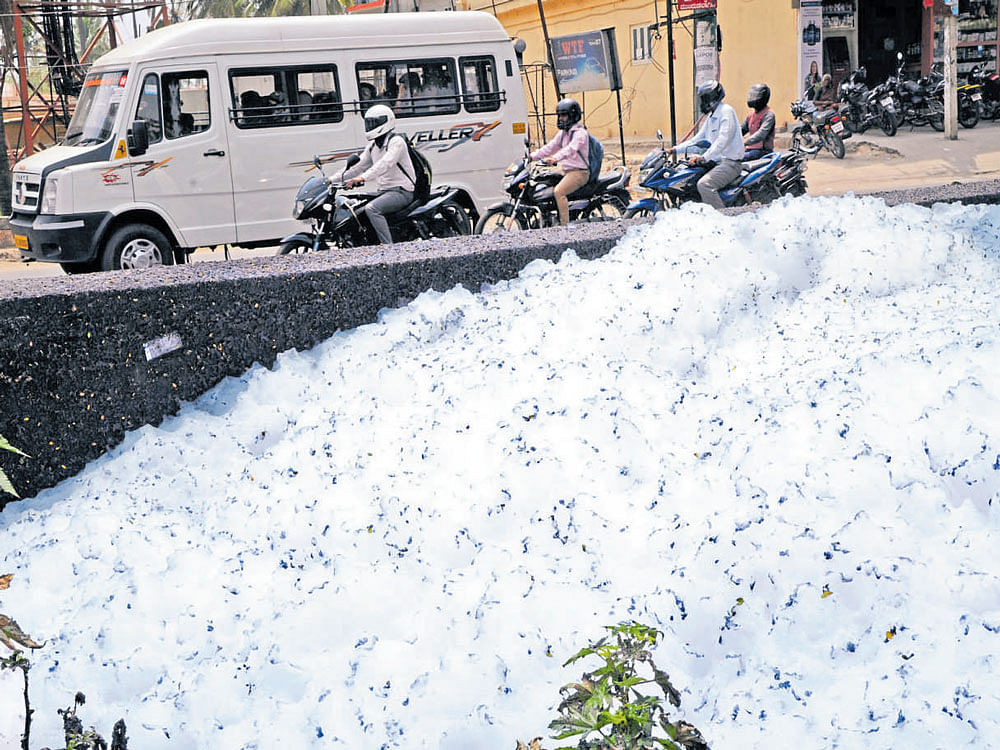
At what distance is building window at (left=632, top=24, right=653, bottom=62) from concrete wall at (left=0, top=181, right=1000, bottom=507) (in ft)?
64.3

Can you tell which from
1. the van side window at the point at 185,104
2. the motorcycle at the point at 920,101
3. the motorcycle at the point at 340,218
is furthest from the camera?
the motorcycle at the point at 920,101

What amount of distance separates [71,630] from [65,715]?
1328 mm

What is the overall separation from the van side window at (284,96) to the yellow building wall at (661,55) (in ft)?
35.5

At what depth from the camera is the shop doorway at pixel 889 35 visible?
76.0 ft

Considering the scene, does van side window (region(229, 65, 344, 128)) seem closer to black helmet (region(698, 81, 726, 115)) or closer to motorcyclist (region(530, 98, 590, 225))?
motorcyclist (region(530, 98, 590, 225))

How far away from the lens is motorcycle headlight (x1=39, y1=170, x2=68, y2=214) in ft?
31.9

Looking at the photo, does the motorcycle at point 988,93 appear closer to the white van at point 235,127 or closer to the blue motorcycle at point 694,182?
the white van at point 235,127

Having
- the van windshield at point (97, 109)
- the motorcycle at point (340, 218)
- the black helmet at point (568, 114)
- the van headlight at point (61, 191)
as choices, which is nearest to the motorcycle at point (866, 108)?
the black helmet at point (568, 114)

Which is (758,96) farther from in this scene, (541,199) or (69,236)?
(69,236)

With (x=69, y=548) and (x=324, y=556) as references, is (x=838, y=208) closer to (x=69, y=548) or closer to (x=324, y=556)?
(x=324, y=556)

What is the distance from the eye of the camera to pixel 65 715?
202 cm

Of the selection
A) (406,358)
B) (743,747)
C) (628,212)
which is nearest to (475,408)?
(406,358)

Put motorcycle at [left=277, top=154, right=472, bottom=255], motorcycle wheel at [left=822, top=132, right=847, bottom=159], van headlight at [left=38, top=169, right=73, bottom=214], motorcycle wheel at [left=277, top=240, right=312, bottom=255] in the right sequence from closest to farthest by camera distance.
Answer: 1. motorcycle wheel at [left=277, top=240, right=312, bottom=255]
2. motorcycle at [left=277, top=154, right=472, bottom=255]
3. van headlight at [left=38, top=169, right=73, bottom=214]
4. motorcycle wheel at [left=822, top=132, right=847, bottom=159]

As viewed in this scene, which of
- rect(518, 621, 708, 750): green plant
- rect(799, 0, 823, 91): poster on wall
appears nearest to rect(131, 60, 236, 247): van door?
rect(518, 621, 708, 750): green plant
